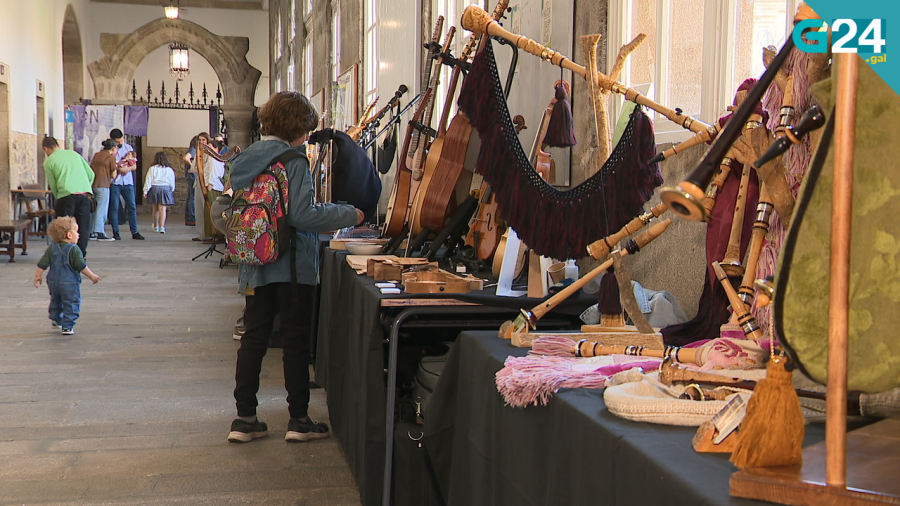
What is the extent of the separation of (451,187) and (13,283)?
21.2 feet

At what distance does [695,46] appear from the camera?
2529 mm

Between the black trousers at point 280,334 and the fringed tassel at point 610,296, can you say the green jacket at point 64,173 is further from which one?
the fringed tassel at point 610,296

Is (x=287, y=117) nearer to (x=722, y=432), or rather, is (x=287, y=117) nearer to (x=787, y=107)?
(x=787, y=107)

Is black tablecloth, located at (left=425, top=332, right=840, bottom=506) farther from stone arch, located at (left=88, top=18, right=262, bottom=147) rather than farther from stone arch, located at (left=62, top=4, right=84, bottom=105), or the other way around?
stone arch, located at (left=62, top=4, right=84, bottom=105)

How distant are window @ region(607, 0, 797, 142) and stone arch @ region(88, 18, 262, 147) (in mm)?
18363

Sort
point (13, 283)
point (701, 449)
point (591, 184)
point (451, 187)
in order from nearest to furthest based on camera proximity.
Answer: point (701, 449)
point (591, 184)
point (451, 187)
point (13, 283)

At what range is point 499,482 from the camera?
5.49 feet

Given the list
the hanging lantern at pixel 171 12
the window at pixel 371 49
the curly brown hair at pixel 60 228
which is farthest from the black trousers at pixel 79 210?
the hanging lantern at pixel 171 12

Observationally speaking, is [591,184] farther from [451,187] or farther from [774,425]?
[451,187]

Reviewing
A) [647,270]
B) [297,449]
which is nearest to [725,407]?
[647,270]

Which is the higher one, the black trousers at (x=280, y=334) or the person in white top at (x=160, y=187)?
the person in white top at (x=160, y=187)

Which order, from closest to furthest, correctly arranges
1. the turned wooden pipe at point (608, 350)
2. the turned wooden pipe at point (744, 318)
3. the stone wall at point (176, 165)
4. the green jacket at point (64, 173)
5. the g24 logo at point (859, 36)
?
the g24 logo at point (859, 36), the turned wooden pipe at point (744, 318), the turned wooden pipe at point (608, 350), the green jacket at point (64, 173), the stone wall at point (176, 165)

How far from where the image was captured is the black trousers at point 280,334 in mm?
3301

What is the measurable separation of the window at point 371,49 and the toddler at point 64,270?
2987mm
